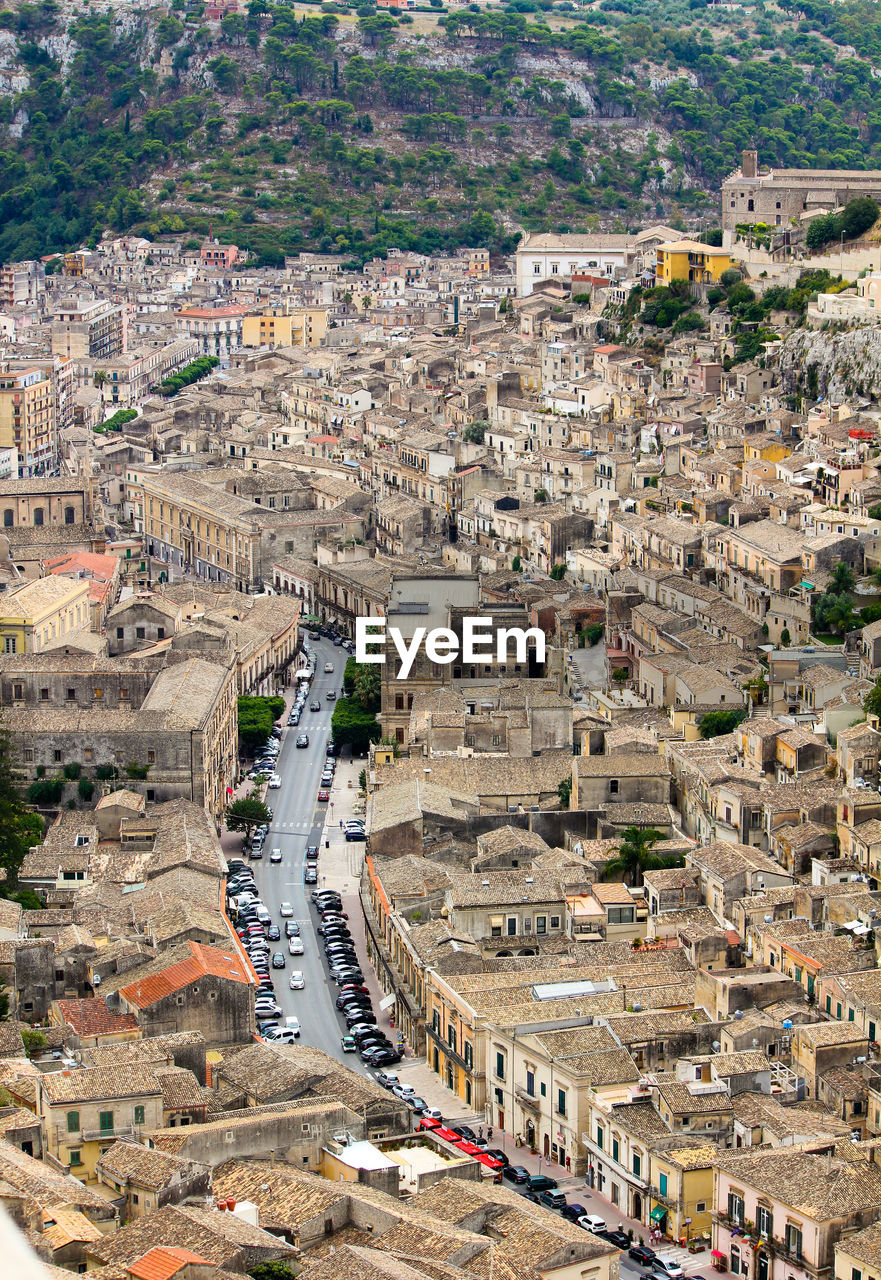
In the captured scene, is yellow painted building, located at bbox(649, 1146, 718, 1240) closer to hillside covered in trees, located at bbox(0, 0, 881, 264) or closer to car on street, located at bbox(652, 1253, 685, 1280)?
car on street, located at bbox(652, 1253, 685, 1280)

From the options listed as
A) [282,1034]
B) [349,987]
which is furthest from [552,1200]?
[349,987]

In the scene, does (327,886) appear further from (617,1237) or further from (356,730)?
(617,1237)

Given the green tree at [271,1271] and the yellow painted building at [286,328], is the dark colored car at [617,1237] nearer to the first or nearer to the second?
the green tree at [271,1271]

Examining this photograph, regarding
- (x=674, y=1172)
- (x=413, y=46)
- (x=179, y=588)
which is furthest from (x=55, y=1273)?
(x=413, y=46)

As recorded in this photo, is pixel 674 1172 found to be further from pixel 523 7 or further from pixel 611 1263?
pixel 523 7

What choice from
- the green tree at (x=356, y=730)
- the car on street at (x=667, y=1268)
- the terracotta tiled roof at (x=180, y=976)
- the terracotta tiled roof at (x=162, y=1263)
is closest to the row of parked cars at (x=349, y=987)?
the terracotta tiled roof at (x=180, y=976)

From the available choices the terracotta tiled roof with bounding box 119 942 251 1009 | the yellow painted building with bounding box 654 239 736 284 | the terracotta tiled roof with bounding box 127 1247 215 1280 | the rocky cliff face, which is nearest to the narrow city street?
the terracotta tiled roof with bounding box 119 942 251 1009
